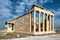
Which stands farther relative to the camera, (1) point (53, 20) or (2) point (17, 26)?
(1) point (53, 20)

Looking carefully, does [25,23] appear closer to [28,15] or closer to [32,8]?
[28,15]

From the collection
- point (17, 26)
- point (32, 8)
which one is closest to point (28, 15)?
point (32, 8)

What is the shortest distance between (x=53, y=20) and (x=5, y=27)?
63.8ft

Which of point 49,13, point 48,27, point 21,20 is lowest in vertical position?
point 48,27

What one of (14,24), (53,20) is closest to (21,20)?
(14,24)

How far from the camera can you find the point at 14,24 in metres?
41.3

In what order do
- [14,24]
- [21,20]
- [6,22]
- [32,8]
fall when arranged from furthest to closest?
[6,22], [14,24], [21,20], [32,8]

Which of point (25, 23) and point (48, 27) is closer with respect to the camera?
point (25, 23)

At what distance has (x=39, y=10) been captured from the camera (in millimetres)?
36688

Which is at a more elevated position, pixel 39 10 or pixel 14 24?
pixel 39 10

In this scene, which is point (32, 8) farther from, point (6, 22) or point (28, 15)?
point (6, 22)

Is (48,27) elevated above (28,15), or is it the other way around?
(28,15)

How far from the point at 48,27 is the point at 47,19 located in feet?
11.4

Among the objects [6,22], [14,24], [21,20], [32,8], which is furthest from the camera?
[6,22]
